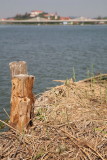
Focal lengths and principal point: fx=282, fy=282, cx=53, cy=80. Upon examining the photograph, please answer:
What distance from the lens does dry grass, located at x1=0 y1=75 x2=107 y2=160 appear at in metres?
4.38

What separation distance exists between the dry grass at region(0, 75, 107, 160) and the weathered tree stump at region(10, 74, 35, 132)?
0.59 ft

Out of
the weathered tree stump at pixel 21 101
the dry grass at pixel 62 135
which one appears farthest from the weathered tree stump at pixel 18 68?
the dry grass at pixel 62 135

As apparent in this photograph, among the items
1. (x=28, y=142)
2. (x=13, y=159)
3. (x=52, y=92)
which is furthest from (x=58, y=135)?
(x=52, y=92)

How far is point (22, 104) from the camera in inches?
194

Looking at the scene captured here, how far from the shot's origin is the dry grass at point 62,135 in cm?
438

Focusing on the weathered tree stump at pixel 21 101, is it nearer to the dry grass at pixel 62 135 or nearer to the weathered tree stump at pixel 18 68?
→ the dry grass at pixel 62 135

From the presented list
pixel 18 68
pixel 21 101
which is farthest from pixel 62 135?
pixel 18 68

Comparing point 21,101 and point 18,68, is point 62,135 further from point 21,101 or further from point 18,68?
point 18,68

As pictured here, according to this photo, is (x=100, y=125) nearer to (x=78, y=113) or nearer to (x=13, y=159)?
(x=78, y=113)

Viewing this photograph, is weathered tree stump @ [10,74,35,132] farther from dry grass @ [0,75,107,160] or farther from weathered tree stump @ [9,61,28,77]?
weathered tree stump @ [9,61,28,77]

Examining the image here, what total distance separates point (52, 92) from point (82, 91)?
788mm

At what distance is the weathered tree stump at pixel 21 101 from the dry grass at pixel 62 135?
181mm

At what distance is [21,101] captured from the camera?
16.2ft

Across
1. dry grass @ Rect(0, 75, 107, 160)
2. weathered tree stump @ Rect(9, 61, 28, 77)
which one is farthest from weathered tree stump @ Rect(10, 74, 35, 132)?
weathered tree stump @ Rect(9, 61, 28, 77)
